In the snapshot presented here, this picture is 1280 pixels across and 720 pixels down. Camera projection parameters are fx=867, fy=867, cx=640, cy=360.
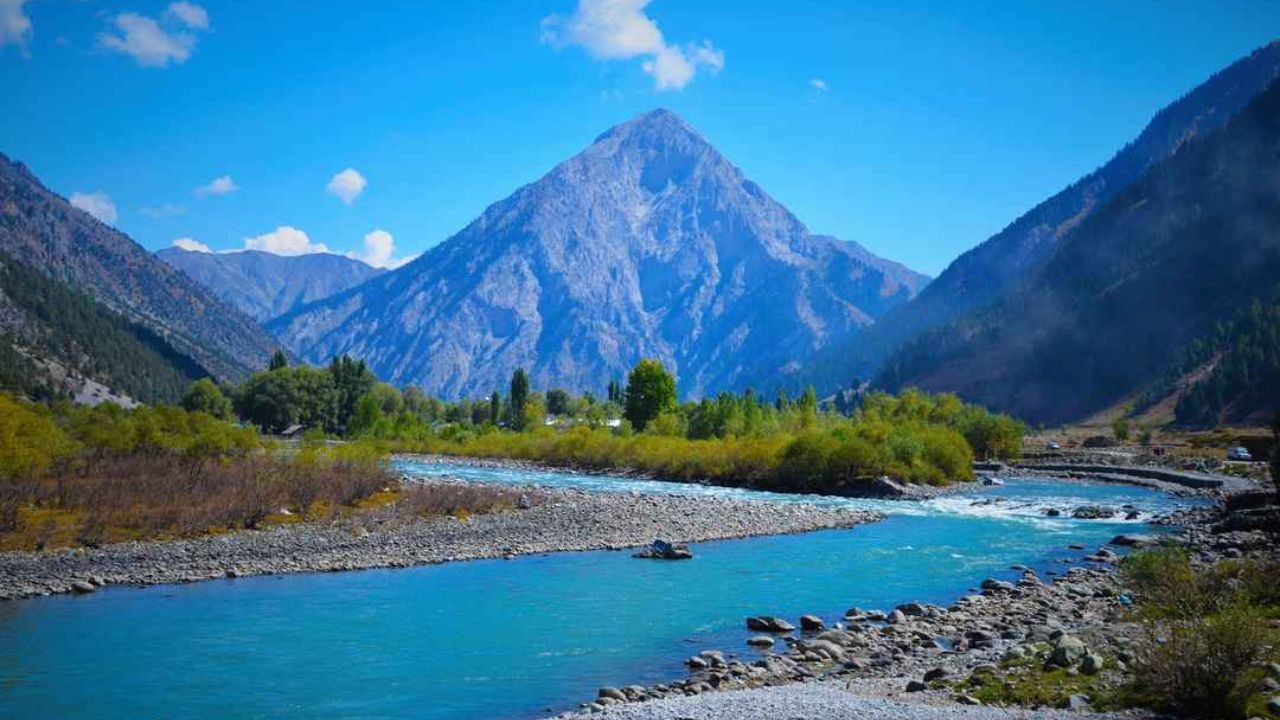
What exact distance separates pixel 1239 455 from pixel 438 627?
95.1 meters

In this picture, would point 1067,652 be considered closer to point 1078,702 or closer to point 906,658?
point 1078,702

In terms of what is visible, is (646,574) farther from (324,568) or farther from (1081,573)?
(1081,573)

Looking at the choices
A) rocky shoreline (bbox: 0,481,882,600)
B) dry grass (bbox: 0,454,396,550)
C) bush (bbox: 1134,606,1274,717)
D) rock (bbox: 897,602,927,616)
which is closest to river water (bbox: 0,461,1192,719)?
rocky shoreline (bbox: 0,481,882,600)

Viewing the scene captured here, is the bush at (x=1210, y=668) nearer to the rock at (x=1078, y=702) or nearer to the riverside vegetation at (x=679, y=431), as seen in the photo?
the rock at (x=1078, y=702)

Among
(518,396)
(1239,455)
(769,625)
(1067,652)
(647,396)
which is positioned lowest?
(769,625)

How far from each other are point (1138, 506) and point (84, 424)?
66381 mm

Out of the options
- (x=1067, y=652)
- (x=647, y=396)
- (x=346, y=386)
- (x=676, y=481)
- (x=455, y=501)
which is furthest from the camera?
(x=346, y=386)

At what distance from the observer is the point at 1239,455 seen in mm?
90688

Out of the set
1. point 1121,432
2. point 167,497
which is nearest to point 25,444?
point 167,497

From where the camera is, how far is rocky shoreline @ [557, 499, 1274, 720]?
1589cm

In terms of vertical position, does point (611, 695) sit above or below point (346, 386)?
below

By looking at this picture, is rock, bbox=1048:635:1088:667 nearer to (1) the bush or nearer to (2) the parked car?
(1) the bush

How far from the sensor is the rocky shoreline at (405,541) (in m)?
29.4

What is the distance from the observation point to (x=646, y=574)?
32906 mm
